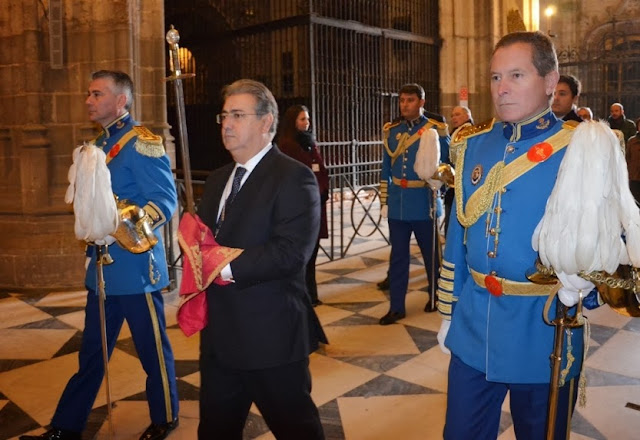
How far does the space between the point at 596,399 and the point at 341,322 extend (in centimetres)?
216

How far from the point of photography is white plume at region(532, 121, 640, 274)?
176 centimetres

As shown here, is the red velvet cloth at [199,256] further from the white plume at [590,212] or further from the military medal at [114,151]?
the military medal at [114,151]

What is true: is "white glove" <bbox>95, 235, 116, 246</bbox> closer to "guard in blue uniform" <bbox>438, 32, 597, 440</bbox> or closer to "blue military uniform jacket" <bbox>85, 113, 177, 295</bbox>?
"blue military uniform jacket" <bbox>85, 113, 177, 295</bbox>

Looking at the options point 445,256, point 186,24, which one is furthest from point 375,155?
point 445,256

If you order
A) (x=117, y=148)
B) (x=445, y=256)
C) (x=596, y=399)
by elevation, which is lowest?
(x=596, y=399)

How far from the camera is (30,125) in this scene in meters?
6.75

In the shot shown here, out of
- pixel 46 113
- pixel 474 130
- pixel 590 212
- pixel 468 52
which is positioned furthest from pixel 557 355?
pixel 468 52

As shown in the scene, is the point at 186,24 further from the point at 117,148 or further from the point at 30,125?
the point at 117,148

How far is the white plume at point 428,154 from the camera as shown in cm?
529

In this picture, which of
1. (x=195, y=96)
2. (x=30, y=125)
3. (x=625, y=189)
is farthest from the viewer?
(x=195, y=96)

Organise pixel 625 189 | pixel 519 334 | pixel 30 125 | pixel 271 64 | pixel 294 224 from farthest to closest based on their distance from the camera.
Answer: pixel 271 64 → pixel 30 125 → pixel 294 224 → pixel 519 334 → pixel 625 189

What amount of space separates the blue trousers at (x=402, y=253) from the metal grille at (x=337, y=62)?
240 inches

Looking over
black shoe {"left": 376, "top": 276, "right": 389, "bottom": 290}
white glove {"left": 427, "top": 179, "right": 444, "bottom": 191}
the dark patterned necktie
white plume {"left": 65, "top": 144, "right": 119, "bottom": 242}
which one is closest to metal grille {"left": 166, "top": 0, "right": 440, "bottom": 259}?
black shoe {"left": 376, "top": 276, "right": 389, "bottom": 290}

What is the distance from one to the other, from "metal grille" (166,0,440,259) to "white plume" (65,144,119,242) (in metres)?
9.03
